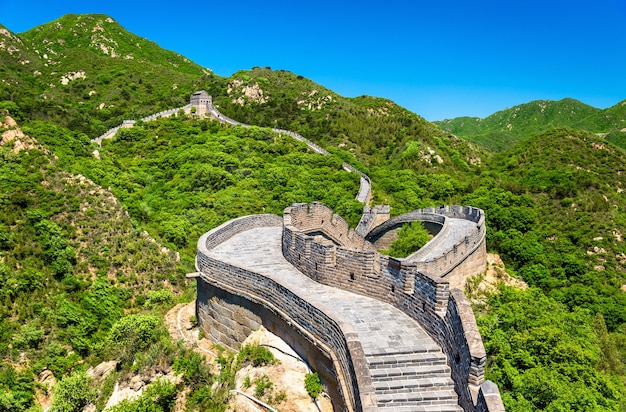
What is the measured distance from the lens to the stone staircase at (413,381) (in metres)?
5.72

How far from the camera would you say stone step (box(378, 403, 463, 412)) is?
561 centimetres

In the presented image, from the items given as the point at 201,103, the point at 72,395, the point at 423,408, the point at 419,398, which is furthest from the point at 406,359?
the point at 201,103

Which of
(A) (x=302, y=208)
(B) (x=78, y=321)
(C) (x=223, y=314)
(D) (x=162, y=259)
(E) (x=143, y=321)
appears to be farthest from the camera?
(D) (x=162, y=259)

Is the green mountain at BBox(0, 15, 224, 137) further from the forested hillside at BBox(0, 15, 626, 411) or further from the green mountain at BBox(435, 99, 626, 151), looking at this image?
the green mountain at BBox(435, 99, 626, 151)

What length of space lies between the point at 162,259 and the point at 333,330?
16.8 m

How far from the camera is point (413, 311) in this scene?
292 inches

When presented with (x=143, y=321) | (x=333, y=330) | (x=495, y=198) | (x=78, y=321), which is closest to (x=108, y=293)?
(x=78, y=321)

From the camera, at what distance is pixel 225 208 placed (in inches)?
1062

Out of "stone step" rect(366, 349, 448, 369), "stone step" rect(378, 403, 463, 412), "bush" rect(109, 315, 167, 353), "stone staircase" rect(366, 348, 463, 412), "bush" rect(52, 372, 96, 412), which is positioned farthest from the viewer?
"bush" rect(109, 315, 167, 353)

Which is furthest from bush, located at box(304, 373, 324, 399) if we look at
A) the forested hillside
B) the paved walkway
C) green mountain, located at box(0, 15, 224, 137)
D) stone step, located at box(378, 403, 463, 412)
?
green mountain, located at box(0, 15, 224, 137)

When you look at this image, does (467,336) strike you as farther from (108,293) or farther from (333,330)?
(108,293)

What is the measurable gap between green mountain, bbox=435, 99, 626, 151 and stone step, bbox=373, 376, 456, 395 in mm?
86951

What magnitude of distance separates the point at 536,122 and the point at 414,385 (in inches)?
5387

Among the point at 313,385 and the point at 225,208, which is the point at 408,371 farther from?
the point at 225,208
